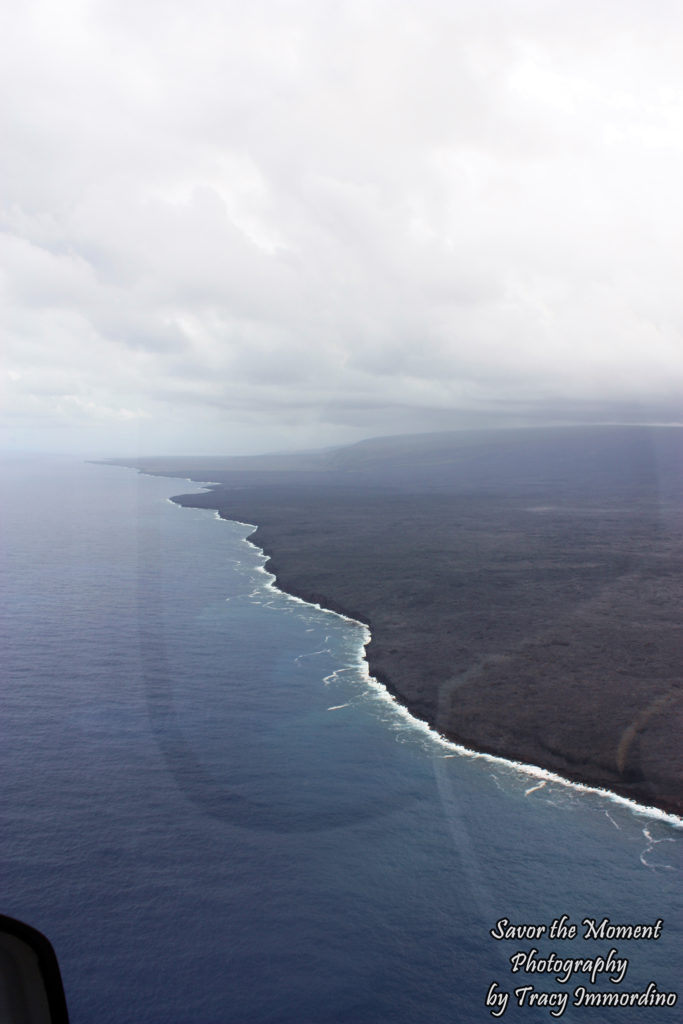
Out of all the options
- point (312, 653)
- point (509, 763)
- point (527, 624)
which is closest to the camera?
point (509, 763)

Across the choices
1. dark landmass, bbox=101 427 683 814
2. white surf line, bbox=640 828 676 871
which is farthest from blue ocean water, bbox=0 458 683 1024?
dark landmass, bbox=101 427 683 814

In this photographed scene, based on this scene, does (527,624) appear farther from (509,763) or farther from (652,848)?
(652,848)

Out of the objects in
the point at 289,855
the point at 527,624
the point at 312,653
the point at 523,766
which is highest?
the point at 527,624

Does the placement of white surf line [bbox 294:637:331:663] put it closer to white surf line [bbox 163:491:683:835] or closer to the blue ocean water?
the blue ocean water

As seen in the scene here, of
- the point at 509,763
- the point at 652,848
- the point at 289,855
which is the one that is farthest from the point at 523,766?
the point at 289,855

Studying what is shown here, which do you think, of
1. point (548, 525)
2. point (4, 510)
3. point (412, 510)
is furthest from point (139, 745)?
point (4, 510)

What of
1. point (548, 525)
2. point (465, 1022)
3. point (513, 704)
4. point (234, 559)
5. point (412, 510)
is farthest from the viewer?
point (412, 510)

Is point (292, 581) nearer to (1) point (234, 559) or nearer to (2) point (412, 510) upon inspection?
(1) point (234, 559)

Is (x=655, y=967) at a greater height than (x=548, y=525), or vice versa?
(x=548, y=525)

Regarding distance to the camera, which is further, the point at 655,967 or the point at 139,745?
the point at 139,745
